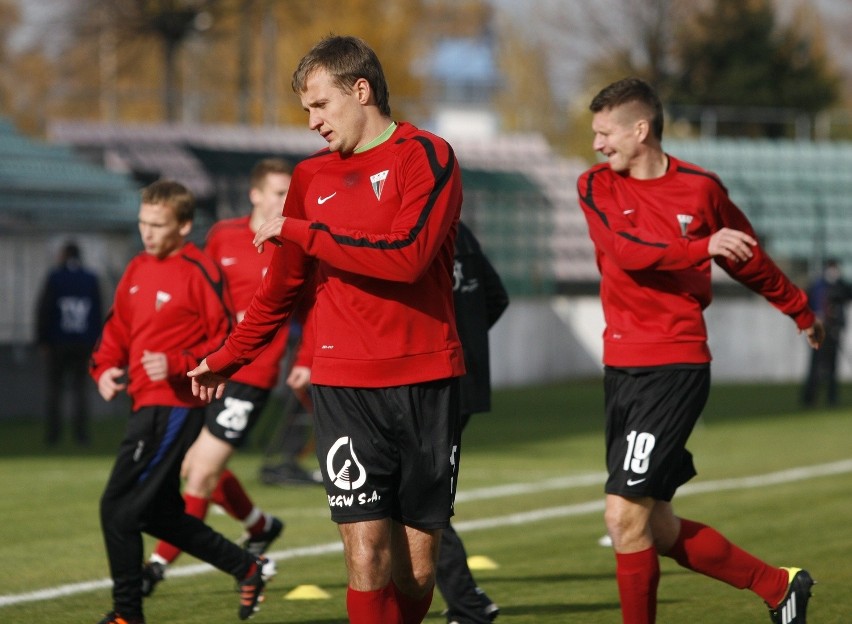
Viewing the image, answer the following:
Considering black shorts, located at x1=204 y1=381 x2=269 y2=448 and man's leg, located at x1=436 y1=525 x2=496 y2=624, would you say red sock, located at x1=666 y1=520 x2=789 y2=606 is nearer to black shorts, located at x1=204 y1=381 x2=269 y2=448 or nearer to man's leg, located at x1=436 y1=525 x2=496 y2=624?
man's leg, located at x1=436 y1=525 x2=496 y2=624

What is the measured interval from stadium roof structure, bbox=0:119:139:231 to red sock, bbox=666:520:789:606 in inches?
634

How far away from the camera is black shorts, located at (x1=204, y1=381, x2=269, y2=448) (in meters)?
8.49

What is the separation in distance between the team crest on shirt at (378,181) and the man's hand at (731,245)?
4.41 feet

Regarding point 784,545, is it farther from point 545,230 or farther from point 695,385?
point 545,230

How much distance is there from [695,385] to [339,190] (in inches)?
72.0

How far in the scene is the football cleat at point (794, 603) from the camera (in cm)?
664

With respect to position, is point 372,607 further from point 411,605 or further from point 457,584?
point 457,584

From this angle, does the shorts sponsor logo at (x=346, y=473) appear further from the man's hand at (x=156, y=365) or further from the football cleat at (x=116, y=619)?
the football cleat at (x=116, y=619)

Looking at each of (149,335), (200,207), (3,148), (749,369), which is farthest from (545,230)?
(149,335)

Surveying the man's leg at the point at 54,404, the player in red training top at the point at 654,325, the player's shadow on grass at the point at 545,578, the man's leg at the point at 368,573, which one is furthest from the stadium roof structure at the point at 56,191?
the man's leg at the point at 368,573

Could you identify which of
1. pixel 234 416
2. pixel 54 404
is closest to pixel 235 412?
pixel 234 416

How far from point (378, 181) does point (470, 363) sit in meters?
2.09

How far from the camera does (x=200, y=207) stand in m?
24.3

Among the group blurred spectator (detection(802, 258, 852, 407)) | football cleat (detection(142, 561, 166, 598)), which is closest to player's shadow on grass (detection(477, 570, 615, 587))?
football cleat (detection(142, 561, 166, 598))
